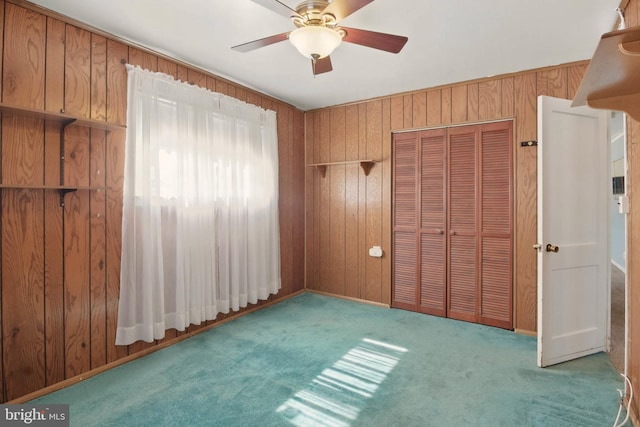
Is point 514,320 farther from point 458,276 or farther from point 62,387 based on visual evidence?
point 62,387

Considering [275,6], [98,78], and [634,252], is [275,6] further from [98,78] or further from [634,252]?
[634,252]

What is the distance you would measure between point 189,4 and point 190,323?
8.25 feet

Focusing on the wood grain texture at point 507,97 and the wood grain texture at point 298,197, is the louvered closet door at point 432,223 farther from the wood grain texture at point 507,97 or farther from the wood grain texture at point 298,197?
the wood grain texture at point 298,197

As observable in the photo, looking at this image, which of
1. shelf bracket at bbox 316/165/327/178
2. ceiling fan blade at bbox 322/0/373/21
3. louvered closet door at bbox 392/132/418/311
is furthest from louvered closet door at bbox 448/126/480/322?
ceiling fan blade at bbox 322/0/373/21

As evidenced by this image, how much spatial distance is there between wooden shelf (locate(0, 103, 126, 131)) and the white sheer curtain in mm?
219

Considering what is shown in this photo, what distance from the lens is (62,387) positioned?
2.22 meters

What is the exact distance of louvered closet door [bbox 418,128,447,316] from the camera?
360 cm

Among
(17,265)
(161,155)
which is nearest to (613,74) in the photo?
(161,155)

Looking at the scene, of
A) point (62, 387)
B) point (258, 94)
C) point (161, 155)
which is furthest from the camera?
point (258, 94)

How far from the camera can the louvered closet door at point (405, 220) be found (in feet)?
12.4

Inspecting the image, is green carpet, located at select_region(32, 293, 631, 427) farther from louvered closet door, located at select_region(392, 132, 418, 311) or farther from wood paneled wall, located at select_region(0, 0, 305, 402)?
louvered closet door, located at select_region(392, 132, 418, 311)

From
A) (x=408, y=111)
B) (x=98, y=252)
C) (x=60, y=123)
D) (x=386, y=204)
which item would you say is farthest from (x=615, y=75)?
(x=98, y=252)

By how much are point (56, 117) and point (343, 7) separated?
185 cm

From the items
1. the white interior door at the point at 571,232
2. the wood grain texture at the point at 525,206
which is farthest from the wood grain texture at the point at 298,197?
the white interior door at the point at 571,232
